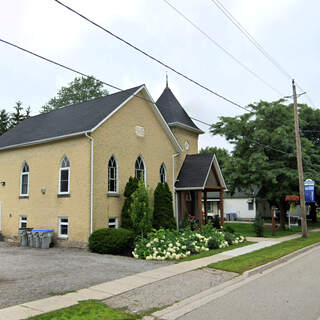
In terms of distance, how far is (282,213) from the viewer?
28.5 metres

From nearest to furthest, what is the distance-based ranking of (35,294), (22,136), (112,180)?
(35,294) < (112,180) < (22,136)

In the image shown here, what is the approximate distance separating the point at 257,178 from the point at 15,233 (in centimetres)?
1675

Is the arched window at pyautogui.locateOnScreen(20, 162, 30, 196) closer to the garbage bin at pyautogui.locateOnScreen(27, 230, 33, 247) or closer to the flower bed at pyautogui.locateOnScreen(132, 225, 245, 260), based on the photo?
the garbage bin at pyautogui.locateOnScreen(27, 230, 33, 247)

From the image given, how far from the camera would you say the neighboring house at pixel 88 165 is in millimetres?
16406

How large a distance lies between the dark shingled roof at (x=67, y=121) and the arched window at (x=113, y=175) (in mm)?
2234

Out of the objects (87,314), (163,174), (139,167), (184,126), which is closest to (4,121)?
(184,126)

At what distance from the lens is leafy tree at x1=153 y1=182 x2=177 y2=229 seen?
62.1 feet

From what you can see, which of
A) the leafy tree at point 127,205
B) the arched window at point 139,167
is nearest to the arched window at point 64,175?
the leafy tree at point 127,205

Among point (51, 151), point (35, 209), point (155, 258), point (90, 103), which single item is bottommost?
point (155, 258)

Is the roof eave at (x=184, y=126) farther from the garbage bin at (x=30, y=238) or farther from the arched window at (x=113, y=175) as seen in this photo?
the garbage bin at (x=30, y=238)

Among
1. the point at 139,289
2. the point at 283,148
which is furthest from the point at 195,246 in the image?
the point at 283,148

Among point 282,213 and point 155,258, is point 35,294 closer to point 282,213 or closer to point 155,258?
point 155,258

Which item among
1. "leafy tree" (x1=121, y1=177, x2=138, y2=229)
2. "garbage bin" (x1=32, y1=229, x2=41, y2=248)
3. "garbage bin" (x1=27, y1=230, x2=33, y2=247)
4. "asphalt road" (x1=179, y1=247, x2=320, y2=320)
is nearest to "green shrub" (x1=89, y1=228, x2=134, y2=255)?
"leafy tree" (x1=121, y1=177, x2=138, y2=229)

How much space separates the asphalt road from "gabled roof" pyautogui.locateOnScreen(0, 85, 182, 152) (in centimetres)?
1027
